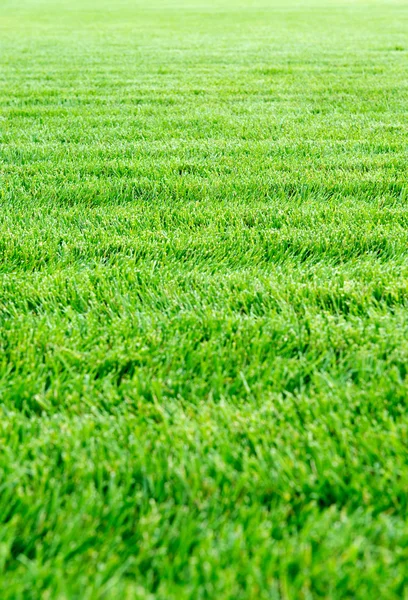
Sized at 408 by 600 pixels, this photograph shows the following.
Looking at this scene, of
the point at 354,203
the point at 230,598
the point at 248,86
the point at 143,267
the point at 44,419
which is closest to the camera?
the point at 230,598

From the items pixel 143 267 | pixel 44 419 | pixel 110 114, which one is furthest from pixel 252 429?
pixel 110 114

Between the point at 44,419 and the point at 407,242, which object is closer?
the point at 44,419

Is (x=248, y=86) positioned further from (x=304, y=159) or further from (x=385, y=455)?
(x=385, y=455)

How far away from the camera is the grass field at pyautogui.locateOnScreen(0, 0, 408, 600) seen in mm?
1163

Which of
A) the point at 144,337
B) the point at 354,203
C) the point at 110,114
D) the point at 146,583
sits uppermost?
the point at 110,114

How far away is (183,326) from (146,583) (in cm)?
96

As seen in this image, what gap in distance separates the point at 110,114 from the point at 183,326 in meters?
3.89

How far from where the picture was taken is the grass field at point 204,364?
1.16 meters

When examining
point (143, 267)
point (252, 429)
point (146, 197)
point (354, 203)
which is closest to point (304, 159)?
point (354, 203)

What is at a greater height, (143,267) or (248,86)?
(248,86)

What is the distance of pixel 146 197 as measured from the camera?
3.16m

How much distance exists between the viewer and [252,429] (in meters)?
1.46

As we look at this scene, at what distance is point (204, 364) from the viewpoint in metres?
1.74

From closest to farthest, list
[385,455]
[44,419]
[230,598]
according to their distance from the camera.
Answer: [230,598], [385,455], [44,419]
